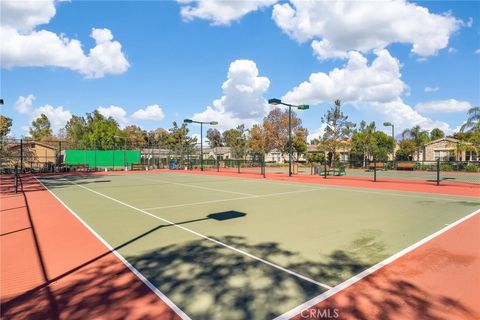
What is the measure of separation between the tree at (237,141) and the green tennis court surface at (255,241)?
4800cm

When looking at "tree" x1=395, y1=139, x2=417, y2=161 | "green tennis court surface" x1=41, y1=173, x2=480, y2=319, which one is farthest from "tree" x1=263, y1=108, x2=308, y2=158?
"green tennis court surface" x1=41, y1=173, x2=480, y2=319

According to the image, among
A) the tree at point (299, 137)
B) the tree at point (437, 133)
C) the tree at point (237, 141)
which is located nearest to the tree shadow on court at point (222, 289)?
the tree at point (237, 141)

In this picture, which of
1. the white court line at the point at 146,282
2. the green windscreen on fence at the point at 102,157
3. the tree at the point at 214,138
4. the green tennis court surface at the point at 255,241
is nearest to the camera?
the white court line at the point at 146,282

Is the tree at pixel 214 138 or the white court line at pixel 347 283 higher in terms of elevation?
the tree at pixel 214 138

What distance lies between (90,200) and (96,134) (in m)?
53.9

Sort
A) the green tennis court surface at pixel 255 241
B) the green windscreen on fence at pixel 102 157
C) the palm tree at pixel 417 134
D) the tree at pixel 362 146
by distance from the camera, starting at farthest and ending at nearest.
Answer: the palm tree at pixel 417 134 < the tree at pixel 362 146 < the green windscreen on fence at pixel 102 157 < the green tennis court surface at pixel 255 241

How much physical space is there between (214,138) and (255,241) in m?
117

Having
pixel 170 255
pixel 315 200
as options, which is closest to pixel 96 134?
pixel 315 200

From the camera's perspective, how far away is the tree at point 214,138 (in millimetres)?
121500

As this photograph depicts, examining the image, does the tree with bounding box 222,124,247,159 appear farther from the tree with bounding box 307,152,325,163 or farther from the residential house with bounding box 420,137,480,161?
the residential house with bounding box 420,137,480,161

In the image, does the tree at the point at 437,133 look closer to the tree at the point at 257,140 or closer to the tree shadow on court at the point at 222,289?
the tree at the point at 257,140

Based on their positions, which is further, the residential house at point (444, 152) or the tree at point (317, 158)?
the tree at point (317, 158)

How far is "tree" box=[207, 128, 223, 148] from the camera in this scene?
12150cm

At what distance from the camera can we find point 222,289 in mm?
4262
